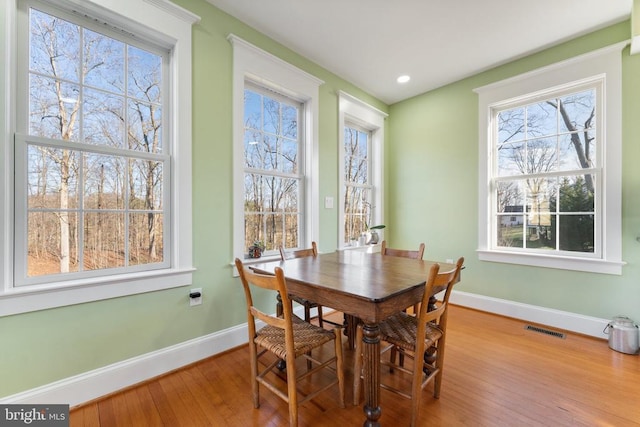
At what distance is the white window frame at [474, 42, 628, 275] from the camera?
8.25 feet

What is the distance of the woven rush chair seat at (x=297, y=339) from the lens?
4.84ft

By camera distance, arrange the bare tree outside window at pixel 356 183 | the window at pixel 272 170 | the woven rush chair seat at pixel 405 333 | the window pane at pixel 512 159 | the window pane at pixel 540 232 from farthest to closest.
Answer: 1. the bare tree outside window at pixel 356 183
2. the window pane at pixel 512 159
3. the window pane at pixel 540 232
4. the window at pixel 272 170
5. the woven rush chair seat at pixel 405 333

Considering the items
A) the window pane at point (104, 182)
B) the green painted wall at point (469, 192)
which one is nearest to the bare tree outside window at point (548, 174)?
the green painted wall at point (469, 192)

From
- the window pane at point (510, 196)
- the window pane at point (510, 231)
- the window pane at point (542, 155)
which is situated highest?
the window pane at point (542, 155)

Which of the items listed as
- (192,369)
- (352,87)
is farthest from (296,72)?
(192,369)

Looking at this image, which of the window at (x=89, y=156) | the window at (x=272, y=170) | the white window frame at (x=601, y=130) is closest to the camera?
the window at (x=89, y=156)

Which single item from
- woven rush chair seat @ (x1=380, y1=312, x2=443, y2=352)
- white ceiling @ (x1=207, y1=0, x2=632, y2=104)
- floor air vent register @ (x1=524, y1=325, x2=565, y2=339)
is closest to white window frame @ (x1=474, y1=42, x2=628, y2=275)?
white ceiling @ (x1=207, y1=0, x2=632, y2=104)

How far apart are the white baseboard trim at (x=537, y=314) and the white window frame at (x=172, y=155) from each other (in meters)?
3.27

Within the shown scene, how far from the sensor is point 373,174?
4199mm

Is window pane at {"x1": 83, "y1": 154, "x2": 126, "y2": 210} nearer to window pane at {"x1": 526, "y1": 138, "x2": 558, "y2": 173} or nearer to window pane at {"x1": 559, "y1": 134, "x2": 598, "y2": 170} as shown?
window pane at {"x1": 526, "y1": 138, "x2": 558, "y2": 173}

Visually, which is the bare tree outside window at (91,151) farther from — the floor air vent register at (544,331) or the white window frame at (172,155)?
→ the floor air vent register at (544,331)

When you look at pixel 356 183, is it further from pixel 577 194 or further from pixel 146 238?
pixel 146 238

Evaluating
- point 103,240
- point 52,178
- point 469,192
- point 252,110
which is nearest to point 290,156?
point 252,110

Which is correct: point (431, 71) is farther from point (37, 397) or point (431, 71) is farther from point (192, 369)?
point (37, 397)
